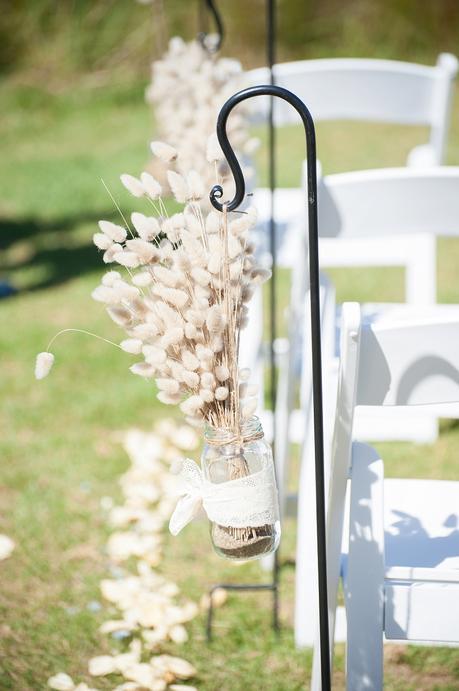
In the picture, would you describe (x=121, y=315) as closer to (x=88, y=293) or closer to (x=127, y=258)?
(x=127, y=258)

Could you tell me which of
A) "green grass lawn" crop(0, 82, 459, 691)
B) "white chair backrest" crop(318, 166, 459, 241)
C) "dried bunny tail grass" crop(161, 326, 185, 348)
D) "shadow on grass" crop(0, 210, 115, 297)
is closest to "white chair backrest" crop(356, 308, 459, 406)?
"dried bunny tail grass" crop(161, 326, 185, 348)

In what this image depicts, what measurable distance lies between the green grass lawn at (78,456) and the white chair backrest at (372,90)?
1128 mm

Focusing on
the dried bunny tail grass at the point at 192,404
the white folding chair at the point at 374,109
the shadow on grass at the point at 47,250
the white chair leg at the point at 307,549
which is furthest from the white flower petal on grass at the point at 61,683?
the shadow on grass at the point at 47,250

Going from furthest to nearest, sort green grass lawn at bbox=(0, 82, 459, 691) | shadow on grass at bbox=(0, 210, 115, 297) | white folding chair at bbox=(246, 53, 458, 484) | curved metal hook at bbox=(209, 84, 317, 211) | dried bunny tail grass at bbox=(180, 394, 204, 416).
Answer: shadow on grass at bbox=(0, 210, 115, 297), white folding chair at bbox=(246, 53, 458, 484), green grass lawn at bbox=(0, 82, 459, 691), dried bunny tail grass at bbox=(180, 394, 204, 416), curved metal hook at bbox=(209, 84, 317, 211)

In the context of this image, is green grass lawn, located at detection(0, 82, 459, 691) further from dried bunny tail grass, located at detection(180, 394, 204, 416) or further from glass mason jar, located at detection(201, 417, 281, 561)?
dried bunny tail grass, located at detection(180, 394, 204, 416)

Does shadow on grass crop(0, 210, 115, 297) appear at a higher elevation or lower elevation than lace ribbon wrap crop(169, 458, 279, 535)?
higher

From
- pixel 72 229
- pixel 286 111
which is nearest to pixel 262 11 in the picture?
pixel 72 229

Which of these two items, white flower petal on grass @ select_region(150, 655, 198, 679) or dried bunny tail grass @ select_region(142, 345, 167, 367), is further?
white flower petal on grass @ select_region(150, 655, 198, 679)

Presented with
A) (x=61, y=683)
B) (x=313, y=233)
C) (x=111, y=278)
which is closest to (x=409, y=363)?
(x=313, y=233)

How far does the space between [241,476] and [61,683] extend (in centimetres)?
88

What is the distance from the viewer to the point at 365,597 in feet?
4.44

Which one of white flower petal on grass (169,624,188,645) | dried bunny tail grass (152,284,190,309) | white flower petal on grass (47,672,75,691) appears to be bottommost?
white flower petal on grass (47,672,75,691)

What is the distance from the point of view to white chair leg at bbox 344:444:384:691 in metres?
1.35

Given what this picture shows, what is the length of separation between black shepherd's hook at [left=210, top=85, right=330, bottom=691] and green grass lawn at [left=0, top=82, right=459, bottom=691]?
76cm
